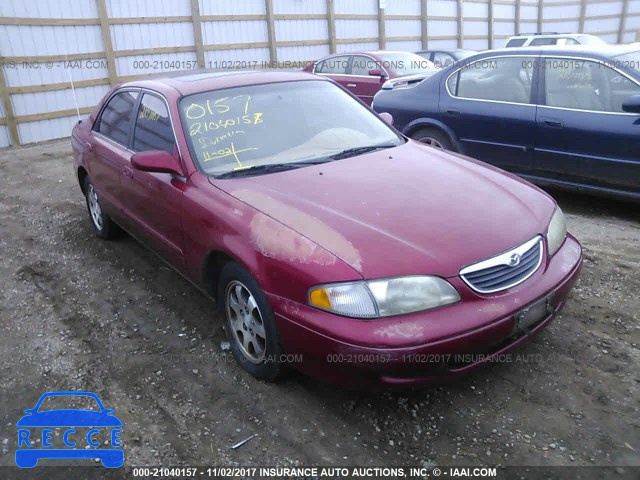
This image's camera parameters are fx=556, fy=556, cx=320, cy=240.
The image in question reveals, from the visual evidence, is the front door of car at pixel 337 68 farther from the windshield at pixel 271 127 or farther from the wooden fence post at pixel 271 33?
the windshield at pixel 271 127

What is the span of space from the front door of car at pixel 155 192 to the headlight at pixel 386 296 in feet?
4.50

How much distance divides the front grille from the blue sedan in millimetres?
2692

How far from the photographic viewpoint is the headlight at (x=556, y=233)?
2.96 m

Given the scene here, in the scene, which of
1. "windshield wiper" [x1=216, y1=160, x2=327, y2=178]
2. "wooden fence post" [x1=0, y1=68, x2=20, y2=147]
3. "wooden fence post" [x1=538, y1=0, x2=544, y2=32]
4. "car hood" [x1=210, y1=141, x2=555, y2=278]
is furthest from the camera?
"wooden fence post" [x1=538, y1=0, x2=544, y2=32]

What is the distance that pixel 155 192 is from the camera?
368 cm

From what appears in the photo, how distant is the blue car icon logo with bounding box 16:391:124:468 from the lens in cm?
261

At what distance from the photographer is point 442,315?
7.91 ft

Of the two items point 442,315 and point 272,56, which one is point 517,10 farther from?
point 442,315

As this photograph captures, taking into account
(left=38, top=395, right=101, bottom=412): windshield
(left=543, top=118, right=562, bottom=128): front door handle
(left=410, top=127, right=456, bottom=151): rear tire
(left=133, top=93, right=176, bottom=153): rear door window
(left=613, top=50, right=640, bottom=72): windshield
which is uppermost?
(left=613, top=50, right=640, bottom=72): windshield

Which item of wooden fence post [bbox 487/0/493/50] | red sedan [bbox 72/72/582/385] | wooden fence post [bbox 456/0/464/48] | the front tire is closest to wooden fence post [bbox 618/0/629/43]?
wooden fence post [bbox 487/0/493/50]

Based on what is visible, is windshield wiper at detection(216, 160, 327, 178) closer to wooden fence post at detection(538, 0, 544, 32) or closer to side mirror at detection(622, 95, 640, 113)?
side mirror at detection(622, 95, 640, 113)

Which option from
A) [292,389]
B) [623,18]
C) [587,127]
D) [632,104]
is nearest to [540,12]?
[623,18]

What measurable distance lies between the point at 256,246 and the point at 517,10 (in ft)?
79.5

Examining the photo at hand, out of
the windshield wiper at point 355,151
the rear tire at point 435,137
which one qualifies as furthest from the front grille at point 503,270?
the rear tire at point 435,137
